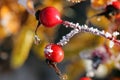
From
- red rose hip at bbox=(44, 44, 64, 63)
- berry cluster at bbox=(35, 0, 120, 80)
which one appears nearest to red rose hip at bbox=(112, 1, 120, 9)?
berry cluster at bbox=(35, 0, 120, 80)

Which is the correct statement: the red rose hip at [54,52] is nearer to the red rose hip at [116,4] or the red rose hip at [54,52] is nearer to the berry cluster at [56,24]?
the berry cluster at [56,24]

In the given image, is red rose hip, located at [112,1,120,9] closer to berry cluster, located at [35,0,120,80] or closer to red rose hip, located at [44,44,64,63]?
berry cluster, located at [35,0,120,80]

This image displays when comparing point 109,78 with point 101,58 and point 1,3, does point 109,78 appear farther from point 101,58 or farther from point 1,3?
point 1,3

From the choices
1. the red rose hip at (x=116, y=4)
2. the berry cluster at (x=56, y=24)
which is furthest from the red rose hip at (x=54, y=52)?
the red rose hip at (x=116, y=4)

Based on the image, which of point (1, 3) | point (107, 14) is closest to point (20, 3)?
point (1, 3)
